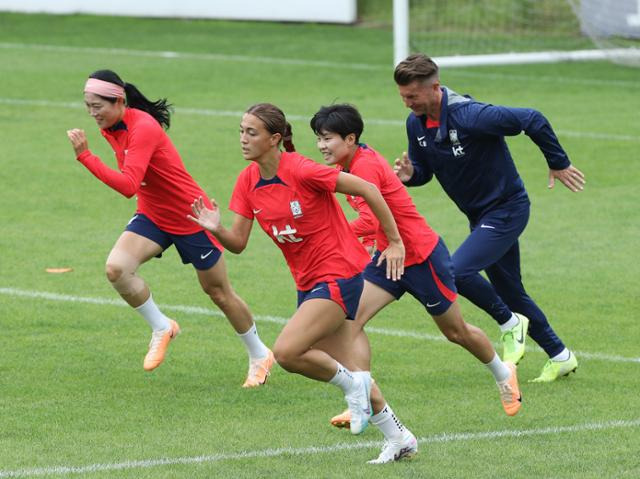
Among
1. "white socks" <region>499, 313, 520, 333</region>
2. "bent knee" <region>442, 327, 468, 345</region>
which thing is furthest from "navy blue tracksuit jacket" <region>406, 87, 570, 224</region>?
"bent knee" <region>442, 327, 468, 345</region>

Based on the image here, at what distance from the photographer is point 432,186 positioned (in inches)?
659

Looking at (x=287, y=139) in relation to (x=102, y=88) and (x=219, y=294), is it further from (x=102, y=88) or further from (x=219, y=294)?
(x=219, y=294)

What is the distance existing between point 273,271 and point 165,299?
1374 millimetres

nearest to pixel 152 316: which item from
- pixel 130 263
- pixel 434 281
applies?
pixel 130 263

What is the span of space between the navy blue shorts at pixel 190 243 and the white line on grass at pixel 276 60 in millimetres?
15887

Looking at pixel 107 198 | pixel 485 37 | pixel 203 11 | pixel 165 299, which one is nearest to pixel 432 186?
pixel 107 198

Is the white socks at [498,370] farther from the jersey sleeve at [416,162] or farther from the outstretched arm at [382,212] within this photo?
the jersey sleeve at [416,162]

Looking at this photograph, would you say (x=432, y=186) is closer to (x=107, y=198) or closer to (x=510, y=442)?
(x=107, y=198)

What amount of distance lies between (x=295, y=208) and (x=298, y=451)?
1.32 metres

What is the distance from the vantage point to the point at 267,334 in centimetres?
1080

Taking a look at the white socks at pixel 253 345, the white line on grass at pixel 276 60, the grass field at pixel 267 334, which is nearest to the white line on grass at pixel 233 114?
the grass field at pixel 267 334

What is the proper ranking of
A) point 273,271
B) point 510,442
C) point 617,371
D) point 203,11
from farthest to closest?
point 203,11 → point 273,271 → point 617,371 → point 510,442

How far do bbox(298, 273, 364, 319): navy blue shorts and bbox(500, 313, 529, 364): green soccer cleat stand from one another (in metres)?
1.95

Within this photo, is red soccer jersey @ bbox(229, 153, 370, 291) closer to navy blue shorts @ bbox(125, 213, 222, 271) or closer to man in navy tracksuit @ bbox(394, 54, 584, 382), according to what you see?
man in navy tracksuit @ bbox(394, 54, 584, 382)
